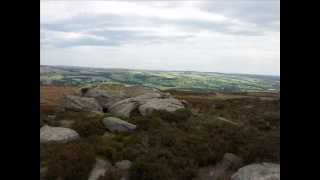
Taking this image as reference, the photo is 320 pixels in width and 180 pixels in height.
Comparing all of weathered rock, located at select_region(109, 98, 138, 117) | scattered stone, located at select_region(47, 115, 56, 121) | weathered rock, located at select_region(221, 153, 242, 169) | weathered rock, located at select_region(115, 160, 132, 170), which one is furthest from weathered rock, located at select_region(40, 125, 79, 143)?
weathered rock, located at select_region(221, 153, 242, 169)

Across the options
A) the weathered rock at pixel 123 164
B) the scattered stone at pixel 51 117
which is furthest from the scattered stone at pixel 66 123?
the weathered rock at pixel 123 164

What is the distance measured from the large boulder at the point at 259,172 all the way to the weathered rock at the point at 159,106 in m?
5.87

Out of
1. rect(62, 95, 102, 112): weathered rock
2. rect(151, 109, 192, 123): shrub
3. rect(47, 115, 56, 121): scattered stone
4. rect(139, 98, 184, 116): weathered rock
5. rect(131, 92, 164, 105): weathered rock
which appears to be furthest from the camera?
rect(131, 92, 164, 105): weathered rock

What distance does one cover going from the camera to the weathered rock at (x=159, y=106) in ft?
46.4

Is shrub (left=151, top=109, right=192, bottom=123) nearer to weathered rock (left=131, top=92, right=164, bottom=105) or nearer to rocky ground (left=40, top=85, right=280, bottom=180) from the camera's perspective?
rocky ground (left=40, top=85, right=280, bottom=180)

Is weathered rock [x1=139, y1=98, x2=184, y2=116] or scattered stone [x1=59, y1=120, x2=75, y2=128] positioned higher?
weathered rock [x1=139, y1=98, x2=184, y2=116]

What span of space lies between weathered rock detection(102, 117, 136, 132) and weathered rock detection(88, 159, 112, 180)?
2.44 metres

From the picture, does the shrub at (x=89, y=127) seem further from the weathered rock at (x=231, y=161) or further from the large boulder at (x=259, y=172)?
the large boulder at (x=259, y=172)

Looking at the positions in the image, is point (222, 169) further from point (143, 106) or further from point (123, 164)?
point (143, 106)

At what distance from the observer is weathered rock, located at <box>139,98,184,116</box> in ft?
46.4
